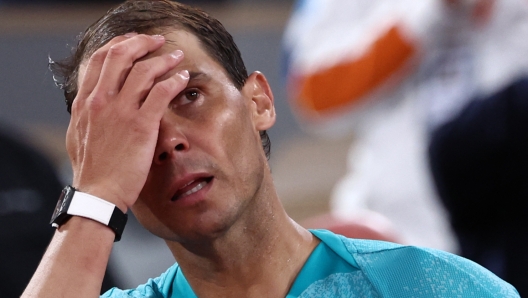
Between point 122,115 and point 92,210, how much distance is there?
0.14 m

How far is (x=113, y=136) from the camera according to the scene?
4.01 feet

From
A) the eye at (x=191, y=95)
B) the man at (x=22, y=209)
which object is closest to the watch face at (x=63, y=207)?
the eye at (x=191, y=95)

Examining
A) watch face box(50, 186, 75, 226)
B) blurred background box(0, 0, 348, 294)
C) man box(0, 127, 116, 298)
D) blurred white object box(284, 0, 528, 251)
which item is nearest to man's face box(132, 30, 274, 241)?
watch face box(50, 186, 75, 226)

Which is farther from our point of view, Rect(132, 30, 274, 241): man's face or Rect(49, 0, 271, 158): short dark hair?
Rect(49, 0, 271, 158): short dark hair

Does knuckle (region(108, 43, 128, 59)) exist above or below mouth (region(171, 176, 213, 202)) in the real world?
above

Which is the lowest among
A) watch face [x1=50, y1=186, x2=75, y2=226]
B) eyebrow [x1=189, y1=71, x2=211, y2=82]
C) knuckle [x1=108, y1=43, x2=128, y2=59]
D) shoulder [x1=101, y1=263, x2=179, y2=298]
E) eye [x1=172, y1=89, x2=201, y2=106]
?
shoulder [x1=101, y1=263, x2=179, y2=298]

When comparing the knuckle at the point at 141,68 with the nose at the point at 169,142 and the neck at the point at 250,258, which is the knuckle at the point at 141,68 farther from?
the neck at the point at 250,258

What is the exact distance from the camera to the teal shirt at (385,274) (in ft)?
4.11

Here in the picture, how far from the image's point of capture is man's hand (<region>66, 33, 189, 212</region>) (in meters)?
1.20

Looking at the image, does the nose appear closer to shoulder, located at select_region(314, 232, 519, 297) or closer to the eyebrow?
the eyebrow

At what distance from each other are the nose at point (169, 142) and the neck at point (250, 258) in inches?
6.0

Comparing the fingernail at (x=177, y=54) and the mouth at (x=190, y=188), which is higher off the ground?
the fingernail at (x=177, y=54)

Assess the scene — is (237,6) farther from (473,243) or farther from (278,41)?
(473,243)

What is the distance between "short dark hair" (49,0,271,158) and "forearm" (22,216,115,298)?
31 cm
